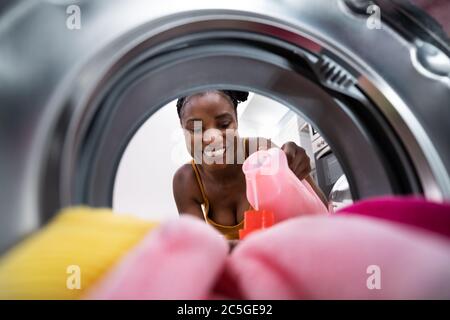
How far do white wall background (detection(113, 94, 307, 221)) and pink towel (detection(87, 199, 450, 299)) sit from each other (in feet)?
0.58

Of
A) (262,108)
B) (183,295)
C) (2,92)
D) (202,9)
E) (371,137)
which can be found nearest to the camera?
(183,295)

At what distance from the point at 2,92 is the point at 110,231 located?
0.20 metres

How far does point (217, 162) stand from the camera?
117cm

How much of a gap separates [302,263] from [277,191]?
0.50 metres

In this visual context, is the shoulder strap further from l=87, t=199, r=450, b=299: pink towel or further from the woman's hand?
l=87, t=199, r=450, b=299: pink towel

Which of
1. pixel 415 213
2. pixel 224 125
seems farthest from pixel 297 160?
pixel 415 213

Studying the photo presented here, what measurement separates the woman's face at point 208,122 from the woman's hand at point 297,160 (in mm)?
150

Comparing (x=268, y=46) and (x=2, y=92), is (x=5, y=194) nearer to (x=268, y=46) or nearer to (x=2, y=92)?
(x=2, y=92)

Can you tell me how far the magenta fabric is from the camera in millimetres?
406

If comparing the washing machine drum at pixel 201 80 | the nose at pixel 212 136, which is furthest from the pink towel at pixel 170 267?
the nose at pixel 212 136

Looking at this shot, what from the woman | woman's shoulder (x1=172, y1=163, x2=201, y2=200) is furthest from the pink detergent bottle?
woman's shoulder (x1=172, y1=163, x2=201, y2=200)

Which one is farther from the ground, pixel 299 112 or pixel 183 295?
pixel 299 112
